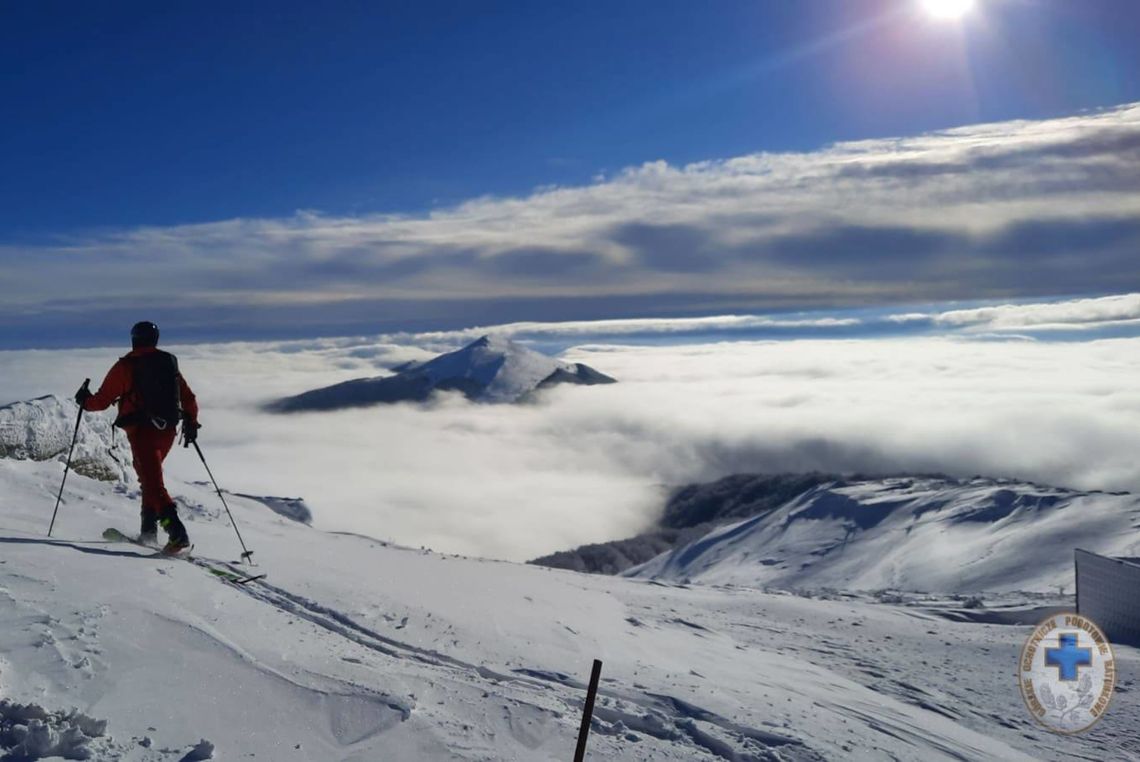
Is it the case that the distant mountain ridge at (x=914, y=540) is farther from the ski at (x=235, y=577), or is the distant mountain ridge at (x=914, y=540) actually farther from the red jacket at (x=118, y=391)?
the red jacket at (x=118, y=391)

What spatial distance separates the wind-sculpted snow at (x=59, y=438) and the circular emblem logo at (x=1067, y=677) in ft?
40.8

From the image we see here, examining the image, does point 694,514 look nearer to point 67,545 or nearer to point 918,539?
point 918,539

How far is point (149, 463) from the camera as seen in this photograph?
8.93 meters

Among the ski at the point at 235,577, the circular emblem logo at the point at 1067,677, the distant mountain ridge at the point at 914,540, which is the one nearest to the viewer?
the ski at the point at 235,577

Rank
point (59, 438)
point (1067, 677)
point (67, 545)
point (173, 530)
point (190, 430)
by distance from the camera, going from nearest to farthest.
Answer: point (67, 545)
point (173, 530)
point (190, 430)
point (1067, 677)
point (59, 438)

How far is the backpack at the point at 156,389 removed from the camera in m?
8.85

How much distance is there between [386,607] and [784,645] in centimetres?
573

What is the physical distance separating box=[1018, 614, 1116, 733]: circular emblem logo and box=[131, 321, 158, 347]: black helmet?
33.5 feet

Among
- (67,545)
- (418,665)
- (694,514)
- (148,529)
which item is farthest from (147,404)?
(694,514)

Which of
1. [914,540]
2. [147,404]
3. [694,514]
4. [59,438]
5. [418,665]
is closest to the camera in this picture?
[418,665]

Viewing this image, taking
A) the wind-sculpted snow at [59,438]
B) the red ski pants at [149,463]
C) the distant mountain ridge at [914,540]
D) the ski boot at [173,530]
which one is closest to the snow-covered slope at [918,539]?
the distant mountain ridge at [914,540]

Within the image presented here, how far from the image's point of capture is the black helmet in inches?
351

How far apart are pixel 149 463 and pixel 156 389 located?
0.78 m

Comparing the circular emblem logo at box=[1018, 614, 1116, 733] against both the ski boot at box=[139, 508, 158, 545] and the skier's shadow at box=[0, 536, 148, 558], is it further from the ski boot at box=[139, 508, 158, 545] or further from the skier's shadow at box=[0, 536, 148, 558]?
the ski boot at box=[139, 508, 158, 545]
